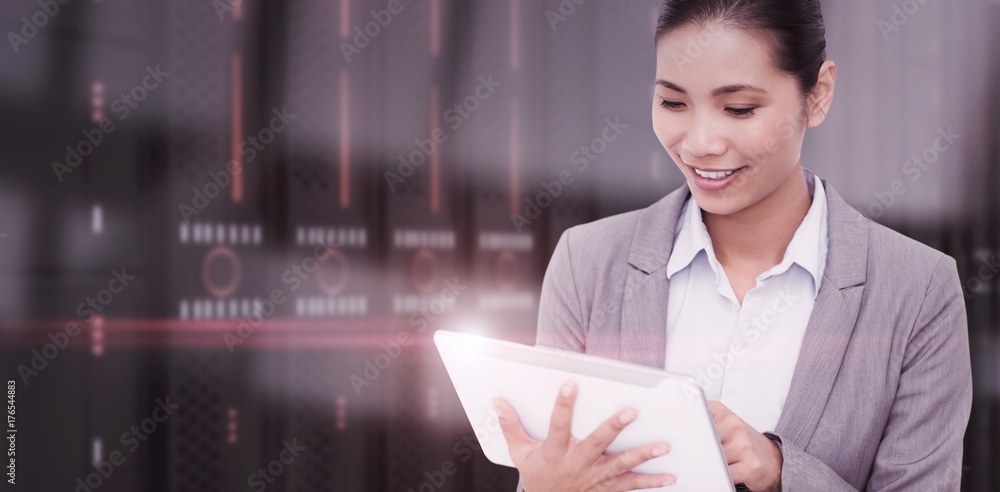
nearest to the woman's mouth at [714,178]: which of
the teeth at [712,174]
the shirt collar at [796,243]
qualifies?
the teeth at [712,174]

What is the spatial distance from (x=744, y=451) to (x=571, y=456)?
0.70 ft

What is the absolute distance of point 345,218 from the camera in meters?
1.73

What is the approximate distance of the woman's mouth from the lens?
41.3 inches

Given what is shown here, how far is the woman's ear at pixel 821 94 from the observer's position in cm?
109

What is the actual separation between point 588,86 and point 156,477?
59.3 inches

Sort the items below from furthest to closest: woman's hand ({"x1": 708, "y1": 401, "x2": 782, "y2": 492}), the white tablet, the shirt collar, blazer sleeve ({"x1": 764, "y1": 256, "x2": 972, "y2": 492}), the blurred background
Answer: the blurred background, the shirt collar, blazer sleeve ({"x1": 764, "y1": 256, "x2": 972, "y2": 492}), woman's hand ({"x1": 708, "y1": 401, "x2": 782, "y2": 492}), the white tablet

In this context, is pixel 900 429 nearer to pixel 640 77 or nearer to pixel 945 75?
pixel 640 77

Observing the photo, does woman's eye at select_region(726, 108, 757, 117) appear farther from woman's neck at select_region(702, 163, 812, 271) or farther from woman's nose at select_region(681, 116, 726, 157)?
woman's neck at select_region(702, 163, 812, 271)

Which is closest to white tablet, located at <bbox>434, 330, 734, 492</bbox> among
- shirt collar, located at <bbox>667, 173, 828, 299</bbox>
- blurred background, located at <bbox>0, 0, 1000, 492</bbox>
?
shirt collar, located at <bbox>667, 173, 828, 299</bbox>

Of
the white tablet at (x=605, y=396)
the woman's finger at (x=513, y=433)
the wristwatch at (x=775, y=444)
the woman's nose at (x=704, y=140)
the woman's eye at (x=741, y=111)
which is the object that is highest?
the woman's eye at (x=741, y=111)

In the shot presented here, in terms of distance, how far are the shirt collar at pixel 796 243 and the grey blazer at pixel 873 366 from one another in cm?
2

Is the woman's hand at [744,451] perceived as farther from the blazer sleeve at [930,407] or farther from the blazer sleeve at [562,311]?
the blazer sleeve at [562,311]

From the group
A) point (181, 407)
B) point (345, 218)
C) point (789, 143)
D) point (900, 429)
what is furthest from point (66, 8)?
point (900, 429)

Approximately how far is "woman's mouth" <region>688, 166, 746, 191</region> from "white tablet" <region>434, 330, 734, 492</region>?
42 centimetres
